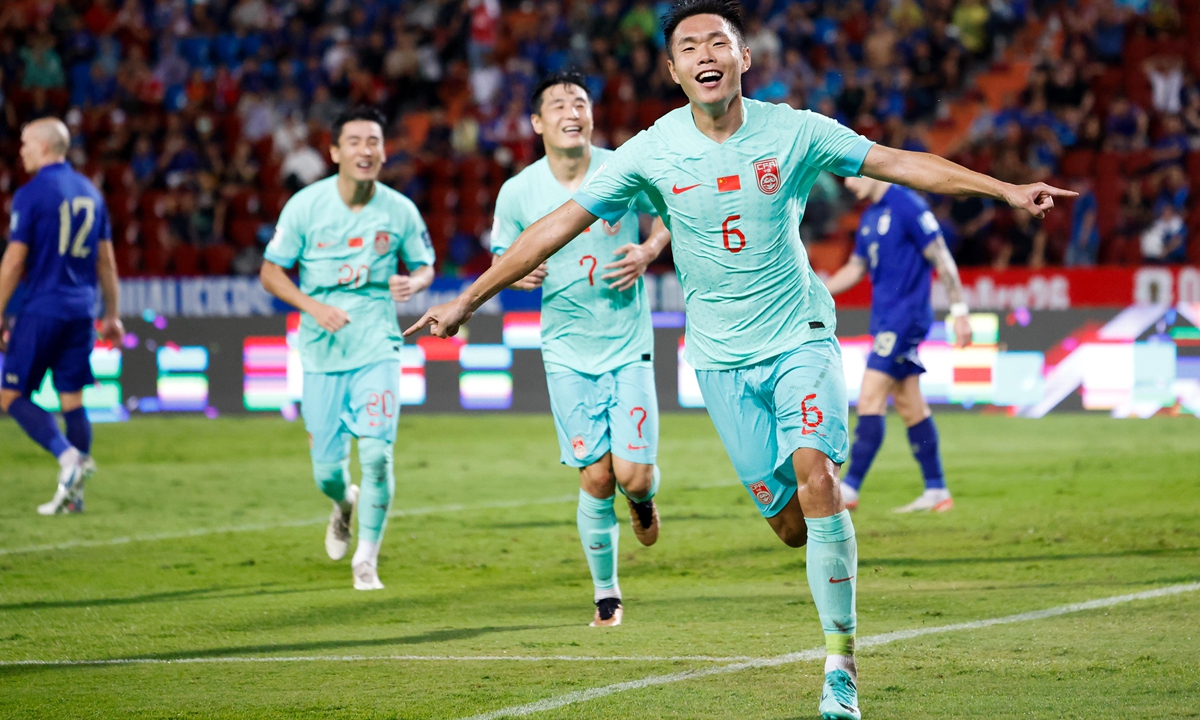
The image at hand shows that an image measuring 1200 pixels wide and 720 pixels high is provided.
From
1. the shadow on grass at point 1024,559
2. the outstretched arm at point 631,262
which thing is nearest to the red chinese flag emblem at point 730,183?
the outstretched arm at point 631,262

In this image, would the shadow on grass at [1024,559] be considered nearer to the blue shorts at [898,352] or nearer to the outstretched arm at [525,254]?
the blue shorts at [898,352]

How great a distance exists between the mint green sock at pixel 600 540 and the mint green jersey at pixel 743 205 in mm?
1708

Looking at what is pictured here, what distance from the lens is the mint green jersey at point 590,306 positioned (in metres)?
6.70

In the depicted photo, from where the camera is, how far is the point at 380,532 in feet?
25.6

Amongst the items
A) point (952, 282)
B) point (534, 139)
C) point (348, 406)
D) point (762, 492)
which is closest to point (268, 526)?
point (348, 406)

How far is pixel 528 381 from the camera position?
54.6 ft

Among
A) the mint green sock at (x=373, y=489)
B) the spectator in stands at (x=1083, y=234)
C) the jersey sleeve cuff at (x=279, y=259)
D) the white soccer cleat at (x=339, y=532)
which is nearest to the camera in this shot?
the mint green sock at (x=373, y=489)

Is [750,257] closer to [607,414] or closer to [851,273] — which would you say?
[607,414]

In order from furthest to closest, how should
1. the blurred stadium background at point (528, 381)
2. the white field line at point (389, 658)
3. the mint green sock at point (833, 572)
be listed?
the blurred stadium background at point (528, 381)
the white field line at point (389, 658)
the mint green sock at point (833, 572)

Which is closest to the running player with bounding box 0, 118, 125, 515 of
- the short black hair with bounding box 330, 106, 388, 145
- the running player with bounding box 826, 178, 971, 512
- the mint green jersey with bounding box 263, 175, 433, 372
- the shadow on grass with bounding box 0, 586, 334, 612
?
the mint green jersey with bounding box 263, 175, 433, 372

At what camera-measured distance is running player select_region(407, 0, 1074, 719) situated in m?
4.83

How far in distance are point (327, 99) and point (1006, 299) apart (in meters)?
11.0

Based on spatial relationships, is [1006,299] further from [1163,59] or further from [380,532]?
[380,532]

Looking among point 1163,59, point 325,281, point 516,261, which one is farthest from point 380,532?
point 1163,59
